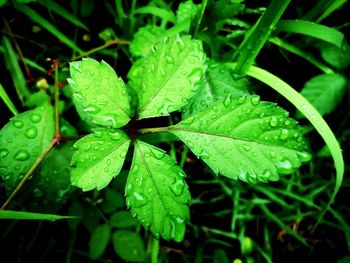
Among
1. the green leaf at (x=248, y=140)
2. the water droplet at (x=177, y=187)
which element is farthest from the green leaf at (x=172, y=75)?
the water droplet at (x=177, y=187)

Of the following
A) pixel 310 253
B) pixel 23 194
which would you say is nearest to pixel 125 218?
pixel 23 194

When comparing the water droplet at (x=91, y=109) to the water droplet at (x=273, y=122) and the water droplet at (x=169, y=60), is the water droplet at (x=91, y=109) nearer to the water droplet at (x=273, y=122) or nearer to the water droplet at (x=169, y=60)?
the water droplet at (x=169, y=60)

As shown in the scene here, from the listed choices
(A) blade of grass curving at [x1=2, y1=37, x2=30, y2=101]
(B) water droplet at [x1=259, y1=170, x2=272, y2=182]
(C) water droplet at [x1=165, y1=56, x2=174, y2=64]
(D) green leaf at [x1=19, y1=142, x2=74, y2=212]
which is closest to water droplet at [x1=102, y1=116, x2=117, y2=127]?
(C) water droplet at [x1=165, y1=56, x2=174, y2=64]

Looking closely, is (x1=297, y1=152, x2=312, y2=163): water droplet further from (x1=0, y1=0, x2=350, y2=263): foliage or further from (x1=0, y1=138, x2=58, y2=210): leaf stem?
(x1=0, y1=138, x2=58, y2=210): leaf stem

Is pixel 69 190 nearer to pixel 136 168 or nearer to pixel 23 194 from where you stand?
pixel 23 194

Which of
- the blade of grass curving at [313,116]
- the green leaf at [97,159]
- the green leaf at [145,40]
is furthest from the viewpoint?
the green leaf at [145,40]

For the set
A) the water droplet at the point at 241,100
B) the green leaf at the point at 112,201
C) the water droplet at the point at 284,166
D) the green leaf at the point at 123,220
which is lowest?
the green leaf at the point at 123,220
